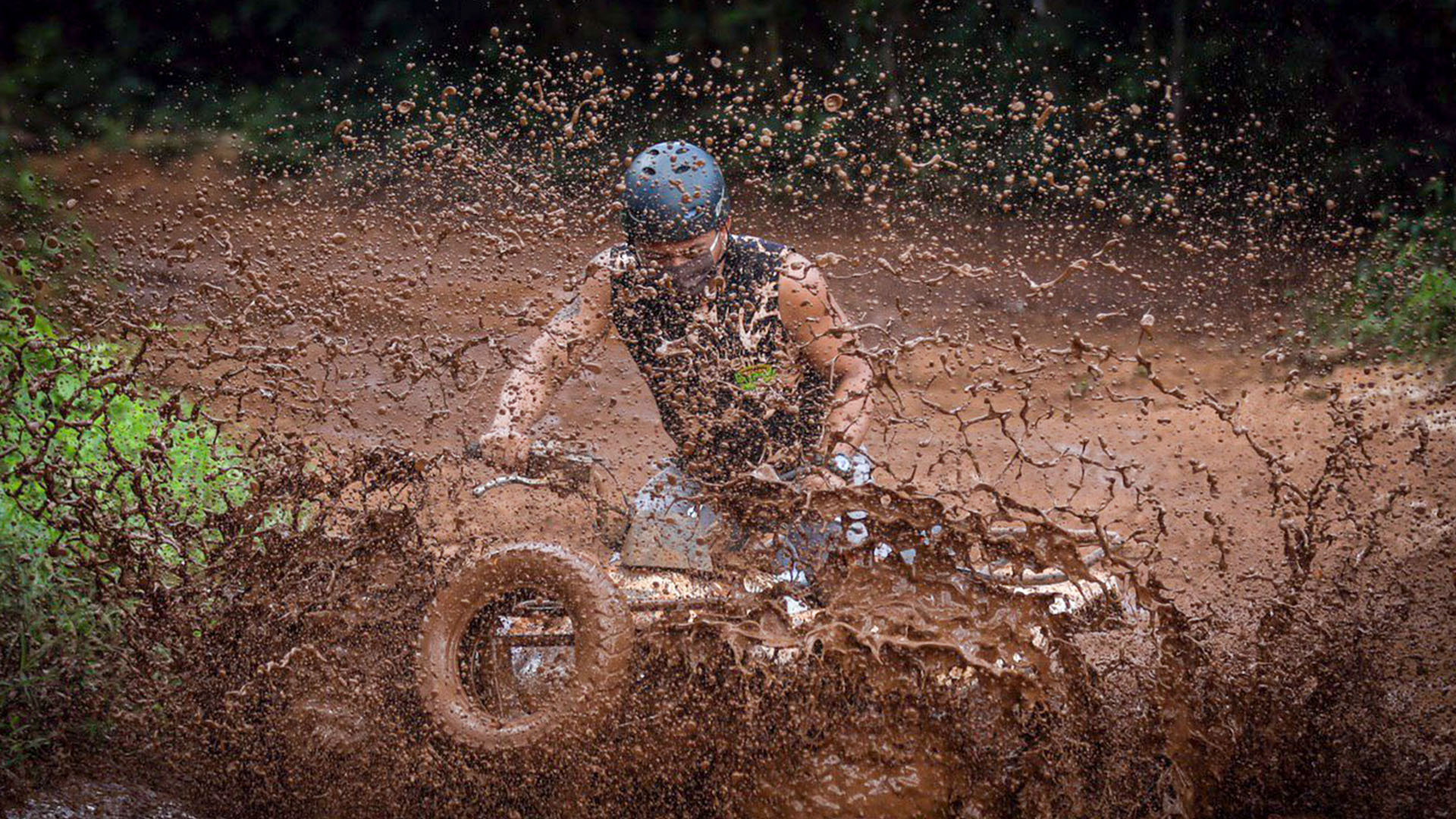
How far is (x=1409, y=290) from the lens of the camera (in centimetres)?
678

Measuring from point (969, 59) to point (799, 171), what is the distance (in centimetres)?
183

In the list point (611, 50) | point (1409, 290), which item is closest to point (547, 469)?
point (1409, 290)

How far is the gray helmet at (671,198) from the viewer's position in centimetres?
363

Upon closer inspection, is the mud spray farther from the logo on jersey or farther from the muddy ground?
the logo on jersey

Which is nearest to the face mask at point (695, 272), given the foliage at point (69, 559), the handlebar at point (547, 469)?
the handlebar at point (547, 469)

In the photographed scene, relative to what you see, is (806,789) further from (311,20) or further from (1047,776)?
(311,20)

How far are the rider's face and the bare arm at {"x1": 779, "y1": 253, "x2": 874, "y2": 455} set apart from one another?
24 cm

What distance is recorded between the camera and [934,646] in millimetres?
3369

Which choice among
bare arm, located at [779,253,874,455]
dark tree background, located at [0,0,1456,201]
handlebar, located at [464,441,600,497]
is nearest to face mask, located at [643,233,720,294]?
bare arm, located at [779,253,874,455]

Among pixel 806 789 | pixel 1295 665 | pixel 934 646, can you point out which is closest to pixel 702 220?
pixel 934 646

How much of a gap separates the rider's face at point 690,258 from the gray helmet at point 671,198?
0.03 m

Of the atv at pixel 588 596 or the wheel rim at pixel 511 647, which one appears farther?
the wheel rim at pixel 511 647

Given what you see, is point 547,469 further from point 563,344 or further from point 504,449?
point 563,344

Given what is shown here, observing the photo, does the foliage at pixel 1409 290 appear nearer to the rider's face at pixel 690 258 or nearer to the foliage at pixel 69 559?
the rider's face at pixel 690 258
